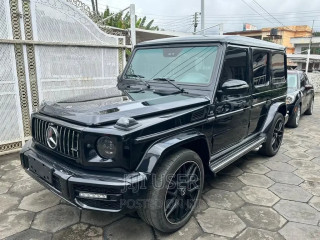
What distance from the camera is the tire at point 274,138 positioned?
4.49m

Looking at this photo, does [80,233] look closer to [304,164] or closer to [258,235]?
[258,235]

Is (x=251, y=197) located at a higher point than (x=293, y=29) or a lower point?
lower

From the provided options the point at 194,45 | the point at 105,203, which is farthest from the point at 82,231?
the point at 194,45

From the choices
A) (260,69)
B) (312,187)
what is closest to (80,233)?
(312,187)

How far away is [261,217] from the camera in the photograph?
2857 millimetres

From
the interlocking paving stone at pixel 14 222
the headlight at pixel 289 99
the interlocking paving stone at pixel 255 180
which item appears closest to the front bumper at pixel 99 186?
the interlocking paving stone at pixel 14 222

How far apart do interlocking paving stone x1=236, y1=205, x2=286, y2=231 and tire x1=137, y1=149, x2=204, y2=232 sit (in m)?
0.60

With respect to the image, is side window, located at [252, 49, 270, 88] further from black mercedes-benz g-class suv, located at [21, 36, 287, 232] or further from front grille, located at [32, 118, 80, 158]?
front grille, located at [32, 118, 80, 158]

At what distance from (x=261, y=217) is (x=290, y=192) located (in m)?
0.87

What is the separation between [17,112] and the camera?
4762 millimetres

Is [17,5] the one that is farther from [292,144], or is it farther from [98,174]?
[292,144]

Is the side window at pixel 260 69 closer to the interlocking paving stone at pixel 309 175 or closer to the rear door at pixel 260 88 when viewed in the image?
the rear door at pixel 260 88

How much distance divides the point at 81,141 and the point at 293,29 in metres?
51.7

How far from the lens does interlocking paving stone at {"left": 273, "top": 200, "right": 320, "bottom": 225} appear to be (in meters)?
2.83
